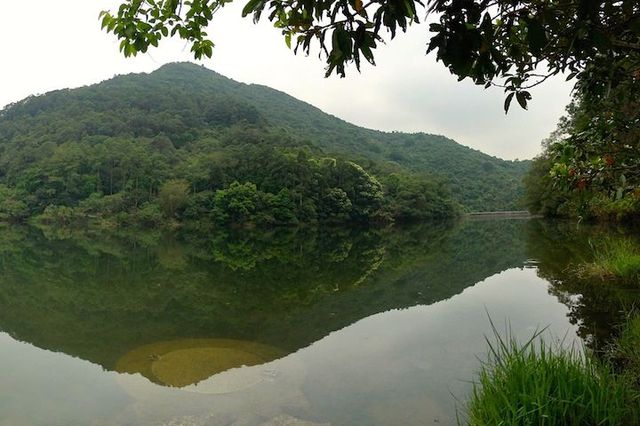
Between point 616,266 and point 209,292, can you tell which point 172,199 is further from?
point 616,266

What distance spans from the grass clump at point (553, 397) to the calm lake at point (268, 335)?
0.92 meters

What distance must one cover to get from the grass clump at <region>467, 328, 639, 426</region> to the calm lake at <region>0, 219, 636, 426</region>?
3.02ft

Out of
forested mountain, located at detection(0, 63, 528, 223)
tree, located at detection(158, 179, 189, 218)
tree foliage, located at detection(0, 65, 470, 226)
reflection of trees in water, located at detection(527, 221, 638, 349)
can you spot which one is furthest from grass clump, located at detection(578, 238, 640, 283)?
tree, located at detection(158, 179, 189, 218)

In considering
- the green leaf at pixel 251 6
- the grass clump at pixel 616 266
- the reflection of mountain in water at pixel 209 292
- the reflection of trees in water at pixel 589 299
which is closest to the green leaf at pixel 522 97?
the green leaf at pixel 251 6

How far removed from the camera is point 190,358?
6.73 meters

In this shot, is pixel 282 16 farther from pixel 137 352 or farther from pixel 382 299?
pixel 382 299

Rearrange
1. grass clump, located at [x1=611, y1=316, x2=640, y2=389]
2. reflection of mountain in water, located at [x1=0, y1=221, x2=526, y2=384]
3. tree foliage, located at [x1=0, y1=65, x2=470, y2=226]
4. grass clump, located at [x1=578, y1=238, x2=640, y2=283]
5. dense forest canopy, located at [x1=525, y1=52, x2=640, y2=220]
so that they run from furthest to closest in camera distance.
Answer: tree foliage, located at [x1=0, y1=65, x2=470, y2=226], grass clump, located at [x1=578, y1=238, x2=640, y2=283], reflection of mountain in water, located at [x1=0, y1=221, x2=526, y2=384], grass clump, located at [x1=611, y1=316, x2=640, y2=389], dense forest canopy, located at [x1=525, y1=52, x2=640, y2=220]

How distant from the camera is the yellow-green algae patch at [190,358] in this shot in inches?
236

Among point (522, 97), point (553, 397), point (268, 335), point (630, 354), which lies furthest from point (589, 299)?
point (522, 97)

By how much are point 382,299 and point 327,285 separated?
217 cm

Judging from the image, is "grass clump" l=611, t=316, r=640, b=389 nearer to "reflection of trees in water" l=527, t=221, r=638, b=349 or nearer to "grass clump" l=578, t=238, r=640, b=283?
"reflection of trees in water" l=527, t=221, r=638, b=349

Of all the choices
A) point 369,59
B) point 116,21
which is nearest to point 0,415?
point 116,21

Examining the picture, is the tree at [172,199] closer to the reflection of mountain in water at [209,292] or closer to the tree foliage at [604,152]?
A: the reflection of mountain in water at [209,292]

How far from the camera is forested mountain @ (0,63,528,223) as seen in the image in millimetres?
48875
